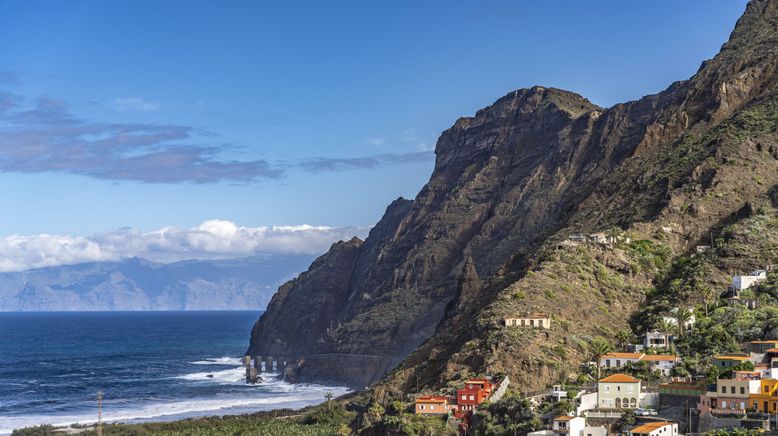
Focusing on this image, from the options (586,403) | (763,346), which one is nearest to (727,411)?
(586,403)

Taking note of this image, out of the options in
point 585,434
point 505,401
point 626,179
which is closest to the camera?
point 585,434

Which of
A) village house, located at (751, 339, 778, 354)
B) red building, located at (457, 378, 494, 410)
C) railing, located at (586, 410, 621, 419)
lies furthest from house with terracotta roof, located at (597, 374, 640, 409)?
village house, located at (751, 339, 778, 354)

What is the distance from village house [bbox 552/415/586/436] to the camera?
7900 cm

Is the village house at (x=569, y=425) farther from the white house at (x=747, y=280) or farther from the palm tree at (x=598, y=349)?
the white house at (x=747, y=280)

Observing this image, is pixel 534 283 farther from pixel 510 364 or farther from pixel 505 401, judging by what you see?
pixel 505 401

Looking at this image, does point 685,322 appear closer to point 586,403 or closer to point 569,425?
point 586,403

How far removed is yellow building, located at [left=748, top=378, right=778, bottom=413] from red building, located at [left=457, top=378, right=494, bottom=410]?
2271 centimetres

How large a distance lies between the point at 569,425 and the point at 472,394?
15.2 m

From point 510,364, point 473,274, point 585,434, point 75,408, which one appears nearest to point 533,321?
point 510,364

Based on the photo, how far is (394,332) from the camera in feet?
645

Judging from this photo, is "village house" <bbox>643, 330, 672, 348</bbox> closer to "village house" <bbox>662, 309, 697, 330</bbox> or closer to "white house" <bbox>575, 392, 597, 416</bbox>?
"village house" <bbox>662, 309, 697, 330</bbox>

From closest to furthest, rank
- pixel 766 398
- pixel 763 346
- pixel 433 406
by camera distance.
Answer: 1. pixel 766 398
2. pixel 763 346
3. pixel 433 406

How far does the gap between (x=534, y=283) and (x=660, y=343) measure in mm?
18110

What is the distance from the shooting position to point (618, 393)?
282 ft
